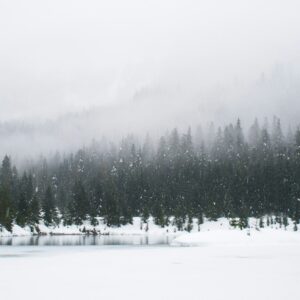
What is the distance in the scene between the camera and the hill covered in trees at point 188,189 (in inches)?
4732

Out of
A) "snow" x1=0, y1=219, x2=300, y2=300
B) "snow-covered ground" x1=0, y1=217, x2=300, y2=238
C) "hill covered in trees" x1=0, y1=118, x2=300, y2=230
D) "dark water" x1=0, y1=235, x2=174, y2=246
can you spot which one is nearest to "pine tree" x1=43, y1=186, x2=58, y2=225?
"hill covered in trees" x1=0, y1=118, x2=300, y2=230

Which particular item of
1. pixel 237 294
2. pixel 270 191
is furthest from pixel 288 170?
pixel 237 294

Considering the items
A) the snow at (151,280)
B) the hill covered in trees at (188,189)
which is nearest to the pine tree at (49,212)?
the hill covered in trees at (188,189)

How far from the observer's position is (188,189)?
147625 millimetres

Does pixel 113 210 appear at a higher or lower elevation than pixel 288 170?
lower

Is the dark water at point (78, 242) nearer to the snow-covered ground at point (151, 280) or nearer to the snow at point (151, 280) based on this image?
the snow-covered ground at point (151, 280)

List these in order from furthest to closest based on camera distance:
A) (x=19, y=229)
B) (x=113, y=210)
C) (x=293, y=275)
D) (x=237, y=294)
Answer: (x=113, y=210) < (x=19, y=229) < (x=293, y=275) < (x=237, y=294)

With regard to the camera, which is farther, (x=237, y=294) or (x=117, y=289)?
(x=117, y=289)

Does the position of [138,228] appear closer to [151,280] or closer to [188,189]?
[188,189]

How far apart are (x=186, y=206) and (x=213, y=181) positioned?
1638 centimetres

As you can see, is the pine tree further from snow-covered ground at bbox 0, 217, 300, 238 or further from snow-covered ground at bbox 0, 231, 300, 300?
snow-covered ground at bbox 0, 231, 300, 300

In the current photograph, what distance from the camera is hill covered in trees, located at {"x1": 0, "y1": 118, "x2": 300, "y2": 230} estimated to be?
12019 centimetres

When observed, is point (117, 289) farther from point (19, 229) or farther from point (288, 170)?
point (288, 170)

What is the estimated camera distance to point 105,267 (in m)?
29.1
